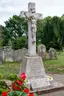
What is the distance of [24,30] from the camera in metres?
39.5

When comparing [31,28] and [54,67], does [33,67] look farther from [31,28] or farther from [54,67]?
[54,67]

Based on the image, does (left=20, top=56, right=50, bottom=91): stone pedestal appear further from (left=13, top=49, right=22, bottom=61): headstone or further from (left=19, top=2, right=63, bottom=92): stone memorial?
(left=13, top=49, right=22, bottom=61): headstone

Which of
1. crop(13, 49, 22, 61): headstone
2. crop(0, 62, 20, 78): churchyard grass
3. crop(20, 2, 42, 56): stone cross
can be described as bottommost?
crop(13, 49, 22, 61): headstone

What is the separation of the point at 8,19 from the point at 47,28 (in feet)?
32.8

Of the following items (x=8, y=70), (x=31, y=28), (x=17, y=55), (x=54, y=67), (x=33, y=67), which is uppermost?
(x=31, y=28)

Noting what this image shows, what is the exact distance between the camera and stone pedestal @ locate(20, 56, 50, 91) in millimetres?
6219

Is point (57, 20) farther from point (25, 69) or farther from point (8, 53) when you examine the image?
point (25, 69)

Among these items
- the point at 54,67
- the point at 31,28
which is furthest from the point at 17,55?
the point at 31,28

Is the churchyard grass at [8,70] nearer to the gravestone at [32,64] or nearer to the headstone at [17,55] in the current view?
the gravestone at [32,64]

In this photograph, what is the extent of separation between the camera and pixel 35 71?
638 cm

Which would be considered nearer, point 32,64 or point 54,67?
point 32,64

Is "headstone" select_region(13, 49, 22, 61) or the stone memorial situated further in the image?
"headstone" select_region(13, 49, 22, 61)

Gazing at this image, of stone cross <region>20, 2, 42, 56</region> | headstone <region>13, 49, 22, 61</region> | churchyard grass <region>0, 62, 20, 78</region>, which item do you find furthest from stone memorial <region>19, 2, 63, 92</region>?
headstone <region>13, 49, 22, 61</region>

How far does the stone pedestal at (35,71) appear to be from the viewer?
245 inches
